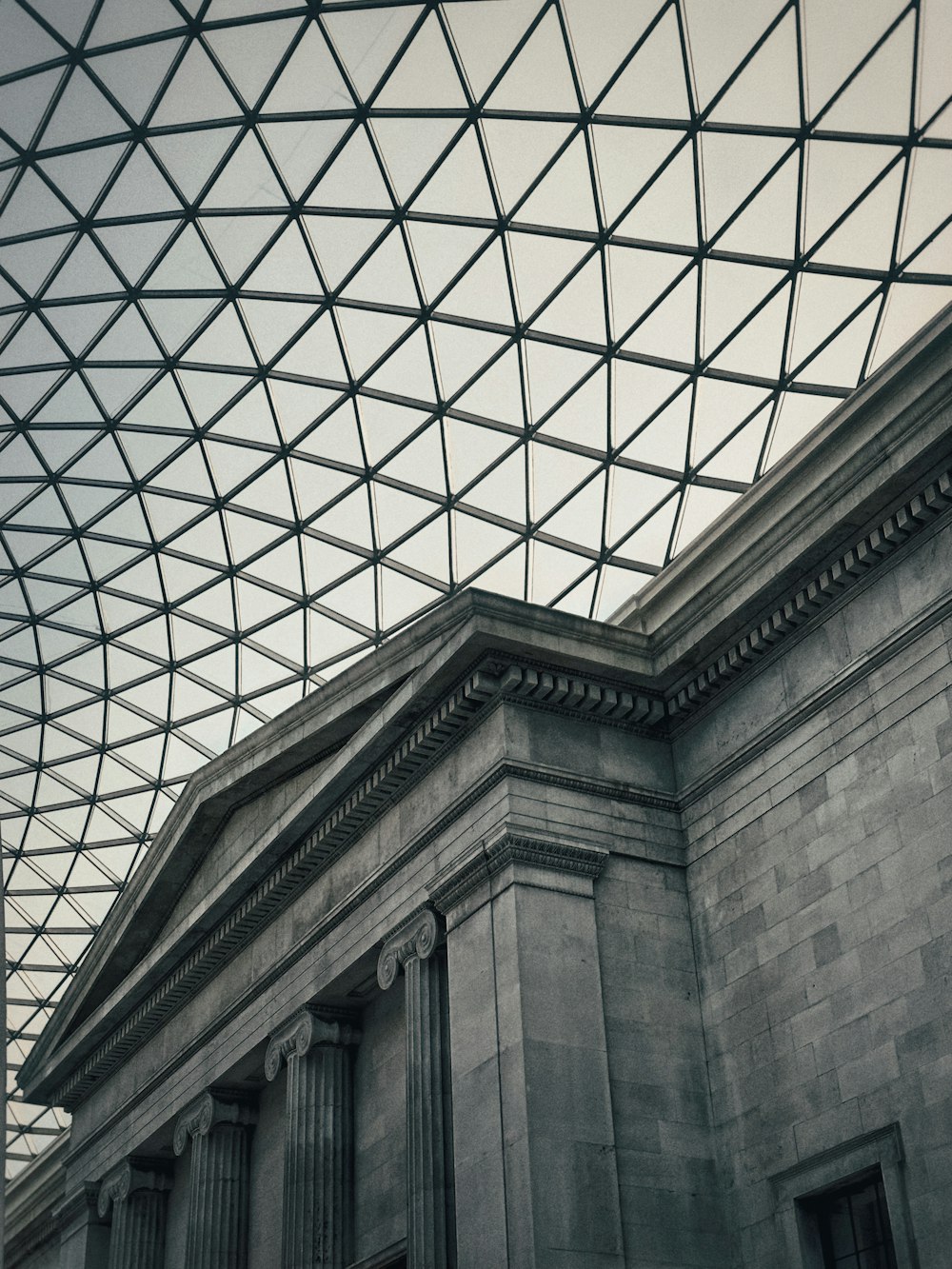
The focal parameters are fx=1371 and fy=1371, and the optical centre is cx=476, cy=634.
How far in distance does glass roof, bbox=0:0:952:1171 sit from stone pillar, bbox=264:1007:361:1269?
43.5 ft

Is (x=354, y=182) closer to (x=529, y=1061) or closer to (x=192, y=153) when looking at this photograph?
(x=192, y=153)

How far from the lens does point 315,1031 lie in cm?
2420

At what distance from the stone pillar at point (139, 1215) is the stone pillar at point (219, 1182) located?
3056 millimetres

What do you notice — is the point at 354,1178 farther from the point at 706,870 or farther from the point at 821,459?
the point at 821,459

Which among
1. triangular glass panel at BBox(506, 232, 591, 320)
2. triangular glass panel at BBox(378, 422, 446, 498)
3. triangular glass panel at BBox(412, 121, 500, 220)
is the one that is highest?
triangular glass panel at BBox(412, 121, 500, 220)

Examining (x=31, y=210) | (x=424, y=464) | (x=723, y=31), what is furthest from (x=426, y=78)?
(x=424, y=464)

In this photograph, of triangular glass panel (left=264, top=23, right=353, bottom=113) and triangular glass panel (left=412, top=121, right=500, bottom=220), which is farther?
triangular glass panel (left=412, top=121, right=500, bottom=220)

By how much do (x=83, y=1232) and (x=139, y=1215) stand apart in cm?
262

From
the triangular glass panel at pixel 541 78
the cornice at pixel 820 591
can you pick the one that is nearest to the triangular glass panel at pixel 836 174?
the triangular glass panel at pixel 541 78

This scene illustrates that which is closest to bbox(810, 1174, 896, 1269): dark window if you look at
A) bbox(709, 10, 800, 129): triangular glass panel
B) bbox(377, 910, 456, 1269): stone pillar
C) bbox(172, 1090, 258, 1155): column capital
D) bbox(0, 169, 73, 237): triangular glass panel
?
bbox(377, 910, 456, 1269): stone pillar

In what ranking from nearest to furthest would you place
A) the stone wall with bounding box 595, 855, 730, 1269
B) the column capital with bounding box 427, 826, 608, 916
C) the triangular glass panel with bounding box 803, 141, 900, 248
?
the stone wall with bounding box 595, 855, 730, 1269 < the column capital with bounding box 427, 826, 608, 916 < the triangular glass panel with bounding box 803, 141, 900, 248

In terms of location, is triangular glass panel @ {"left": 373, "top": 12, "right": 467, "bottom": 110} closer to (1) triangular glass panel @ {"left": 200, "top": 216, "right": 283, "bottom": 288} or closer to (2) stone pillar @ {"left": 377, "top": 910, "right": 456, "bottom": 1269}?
(1) triangular glass panel @ {"left": 200, "top": 216, "right": 283, "bottom": 288}

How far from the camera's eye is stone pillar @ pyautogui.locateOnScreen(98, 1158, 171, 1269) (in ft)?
98.4

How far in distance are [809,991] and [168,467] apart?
22.6 m
